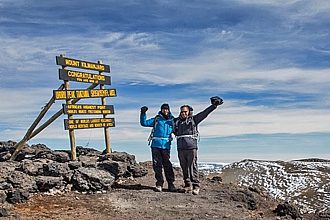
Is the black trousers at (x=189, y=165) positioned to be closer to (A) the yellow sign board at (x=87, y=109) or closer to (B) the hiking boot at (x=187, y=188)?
(B) the hiking boot at (x=187, y=188)

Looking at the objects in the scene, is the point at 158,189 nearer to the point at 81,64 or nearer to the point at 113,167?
the point at 113,167

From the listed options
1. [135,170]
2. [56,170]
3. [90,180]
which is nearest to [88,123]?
[135,170]

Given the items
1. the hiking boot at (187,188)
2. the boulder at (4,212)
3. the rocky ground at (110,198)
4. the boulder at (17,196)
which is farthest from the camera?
the hiking boot at (187,188)

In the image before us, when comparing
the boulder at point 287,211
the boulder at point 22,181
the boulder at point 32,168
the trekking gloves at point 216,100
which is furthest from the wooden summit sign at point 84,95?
the boulder at point 287,211

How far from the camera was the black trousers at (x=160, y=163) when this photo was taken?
13.8 meters

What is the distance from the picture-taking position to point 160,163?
13789 mm

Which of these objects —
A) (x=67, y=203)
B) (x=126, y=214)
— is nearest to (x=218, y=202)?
(x=126, y=214)

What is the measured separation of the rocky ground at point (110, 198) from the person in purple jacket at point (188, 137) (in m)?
0.59

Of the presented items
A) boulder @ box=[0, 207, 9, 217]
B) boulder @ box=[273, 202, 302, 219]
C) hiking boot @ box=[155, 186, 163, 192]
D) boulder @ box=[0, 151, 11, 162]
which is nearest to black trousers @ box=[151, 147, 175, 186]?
hiking boot @ box=[155, 186, 163, 192]

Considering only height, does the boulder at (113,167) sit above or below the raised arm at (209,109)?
below

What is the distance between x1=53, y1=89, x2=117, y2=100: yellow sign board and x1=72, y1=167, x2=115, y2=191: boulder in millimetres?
3020

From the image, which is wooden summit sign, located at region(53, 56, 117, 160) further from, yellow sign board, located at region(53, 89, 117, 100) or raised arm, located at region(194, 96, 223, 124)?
raised arm, located at region(194, 96, 223, 124)

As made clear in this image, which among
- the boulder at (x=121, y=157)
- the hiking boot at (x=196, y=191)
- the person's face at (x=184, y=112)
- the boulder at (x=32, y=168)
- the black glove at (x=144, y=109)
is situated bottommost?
the hiking boot at (x=196, y=191)

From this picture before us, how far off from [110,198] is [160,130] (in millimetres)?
2190
